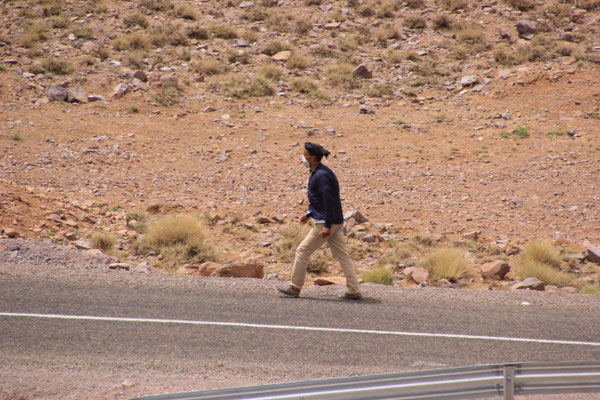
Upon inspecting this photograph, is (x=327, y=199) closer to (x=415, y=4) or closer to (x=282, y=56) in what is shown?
(x=282, y=56)

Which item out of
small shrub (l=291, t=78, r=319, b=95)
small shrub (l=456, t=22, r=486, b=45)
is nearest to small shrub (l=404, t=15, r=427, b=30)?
small shrub (l=456, t=22, r=486, b=45)

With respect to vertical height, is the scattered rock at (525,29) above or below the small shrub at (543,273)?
above

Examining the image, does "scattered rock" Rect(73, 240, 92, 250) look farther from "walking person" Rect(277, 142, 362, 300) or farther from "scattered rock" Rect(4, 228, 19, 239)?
"walking person" Rect(277, 142, 362, 300)

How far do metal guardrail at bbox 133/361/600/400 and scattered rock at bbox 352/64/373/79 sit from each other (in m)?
20.1

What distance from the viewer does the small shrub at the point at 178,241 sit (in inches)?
432

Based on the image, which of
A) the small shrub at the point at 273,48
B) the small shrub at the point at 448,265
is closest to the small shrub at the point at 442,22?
the small shrub at the point at 273,48

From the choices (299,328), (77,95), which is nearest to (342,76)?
(77,95)

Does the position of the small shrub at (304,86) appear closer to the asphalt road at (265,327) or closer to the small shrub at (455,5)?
the small shrub at (455,5)

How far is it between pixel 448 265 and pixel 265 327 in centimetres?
490

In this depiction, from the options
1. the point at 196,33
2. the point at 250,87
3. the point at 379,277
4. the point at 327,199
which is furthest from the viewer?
the point at 196,33

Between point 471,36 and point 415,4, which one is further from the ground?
point 415,4

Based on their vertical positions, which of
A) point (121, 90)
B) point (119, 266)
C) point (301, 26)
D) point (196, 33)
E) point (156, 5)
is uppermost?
point (156, 5)

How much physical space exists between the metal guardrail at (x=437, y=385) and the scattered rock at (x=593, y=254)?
883cm

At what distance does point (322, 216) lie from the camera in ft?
23.5
